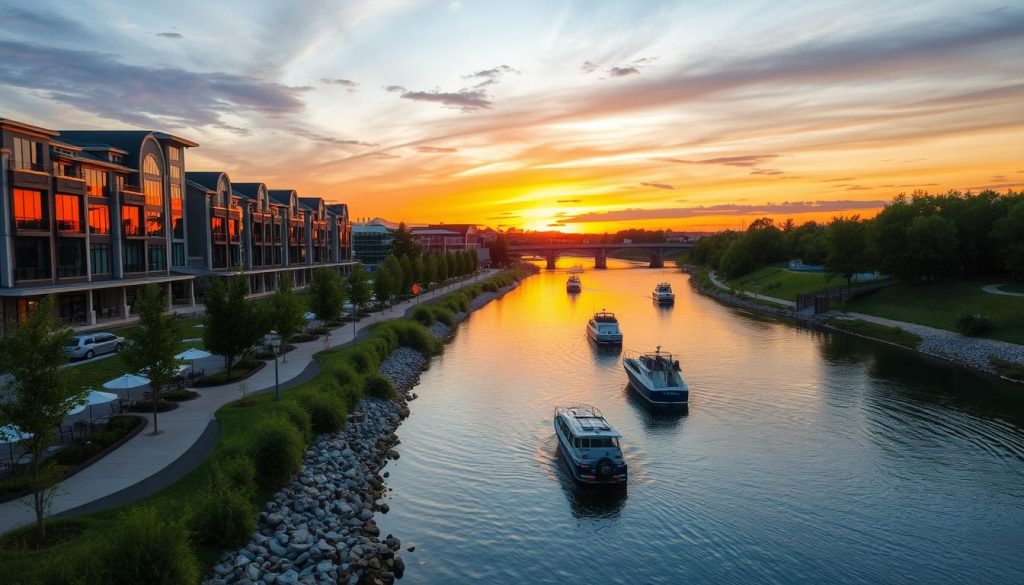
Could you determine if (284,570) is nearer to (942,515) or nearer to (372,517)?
(372,517)

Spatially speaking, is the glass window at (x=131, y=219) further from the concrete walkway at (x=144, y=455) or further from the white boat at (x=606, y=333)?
the white boat at (x=606, y=333)

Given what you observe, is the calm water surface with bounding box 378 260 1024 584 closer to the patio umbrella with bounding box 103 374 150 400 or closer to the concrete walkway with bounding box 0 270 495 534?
the concrete walkway with bounding box 0 270 495 534

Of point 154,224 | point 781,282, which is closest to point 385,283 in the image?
point 154,224

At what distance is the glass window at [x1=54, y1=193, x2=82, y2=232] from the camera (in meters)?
49.1

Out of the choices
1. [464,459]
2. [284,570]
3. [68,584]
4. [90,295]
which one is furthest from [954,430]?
[90,295]

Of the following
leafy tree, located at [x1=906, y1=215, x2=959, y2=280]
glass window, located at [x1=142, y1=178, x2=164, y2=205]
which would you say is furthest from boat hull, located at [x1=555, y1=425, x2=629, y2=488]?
leafy tree, located at [x1=906, y1=215, x2=959, y2=280]

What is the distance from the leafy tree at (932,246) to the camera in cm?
7112

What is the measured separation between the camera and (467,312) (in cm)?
8544

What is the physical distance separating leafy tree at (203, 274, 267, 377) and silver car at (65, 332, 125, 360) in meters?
7.56

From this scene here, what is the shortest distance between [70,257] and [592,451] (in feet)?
146

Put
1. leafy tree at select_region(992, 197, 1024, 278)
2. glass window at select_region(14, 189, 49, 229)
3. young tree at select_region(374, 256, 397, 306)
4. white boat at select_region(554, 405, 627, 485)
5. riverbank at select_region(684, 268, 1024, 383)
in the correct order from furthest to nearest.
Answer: young tree at select_region(374, 256, 397, 306) < leafy tree at select_region(992, 197, 1024, 278) < riverbank at select_region(684, 268, 1024, 383) < glass window at select_region(14, 189, 49, 229) < white boat at select_region(554, 405, 627, 485)

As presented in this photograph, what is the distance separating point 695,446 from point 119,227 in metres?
49.8

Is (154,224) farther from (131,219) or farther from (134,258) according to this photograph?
(134,258)

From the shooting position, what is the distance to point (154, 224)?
6281 cm
